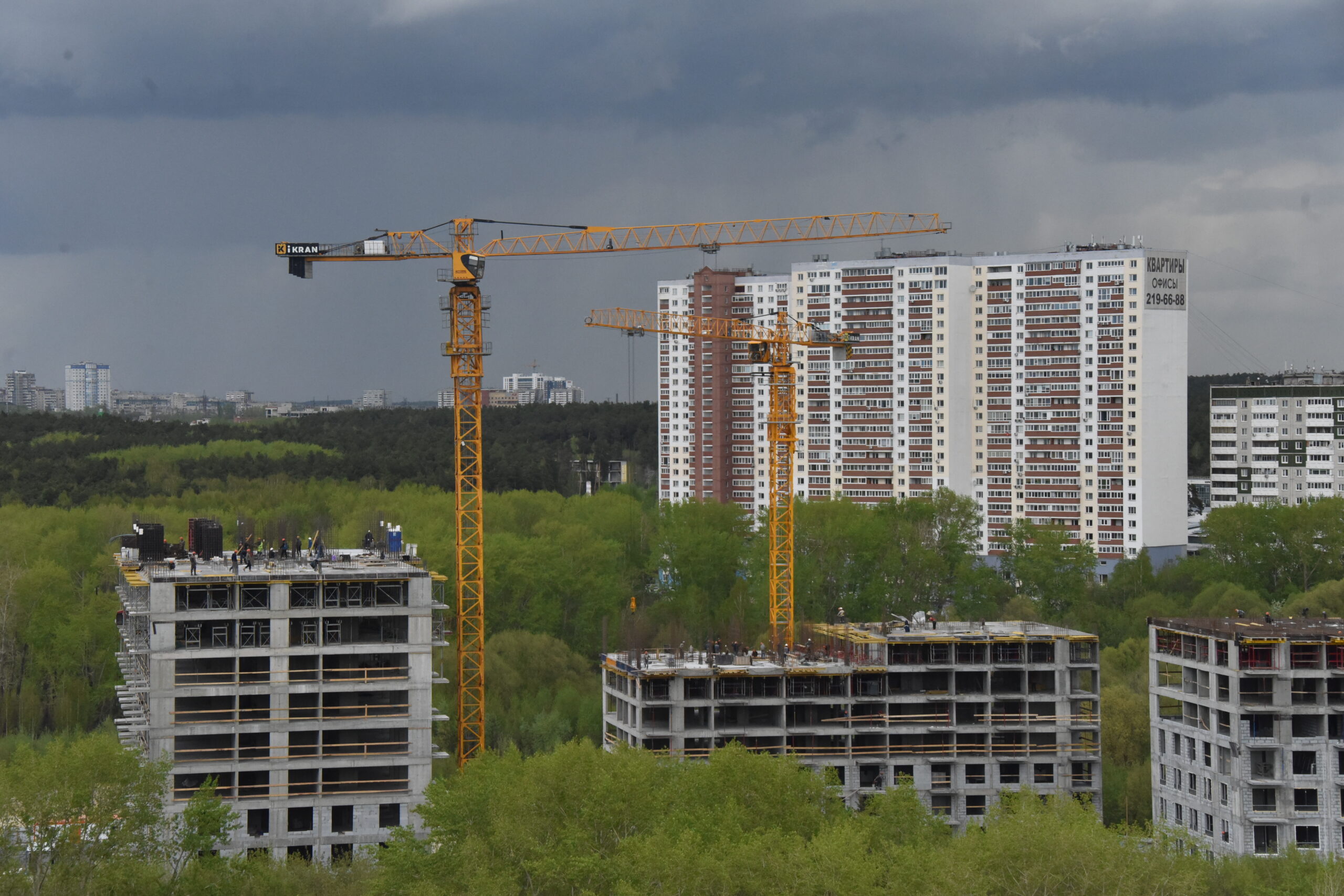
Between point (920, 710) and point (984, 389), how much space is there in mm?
71455

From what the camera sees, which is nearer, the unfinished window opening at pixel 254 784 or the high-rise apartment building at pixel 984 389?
the unfinished window opening at pixel 254 784

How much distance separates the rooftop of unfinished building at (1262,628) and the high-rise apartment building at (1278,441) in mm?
74582

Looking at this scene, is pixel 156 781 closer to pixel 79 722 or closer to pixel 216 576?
pixel 216 576

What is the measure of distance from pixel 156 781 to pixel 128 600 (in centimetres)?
1654

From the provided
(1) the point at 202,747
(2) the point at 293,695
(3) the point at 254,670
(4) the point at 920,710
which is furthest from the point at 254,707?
(4) the point at 920,710

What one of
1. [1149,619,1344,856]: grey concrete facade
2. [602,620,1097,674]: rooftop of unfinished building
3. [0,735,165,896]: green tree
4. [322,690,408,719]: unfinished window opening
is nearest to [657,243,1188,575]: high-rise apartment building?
[602,620,1097,674]: rooftop of unfinished building

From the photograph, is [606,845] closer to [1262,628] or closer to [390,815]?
[390,815]

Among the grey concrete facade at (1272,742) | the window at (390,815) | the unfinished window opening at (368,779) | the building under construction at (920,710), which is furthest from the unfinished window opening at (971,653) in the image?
the window at (390,815)

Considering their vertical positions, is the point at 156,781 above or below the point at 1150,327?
below

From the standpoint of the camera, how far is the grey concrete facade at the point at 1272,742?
204ft

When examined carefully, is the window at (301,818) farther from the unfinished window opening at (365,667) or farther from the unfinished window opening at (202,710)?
the unfinished window opening at (365,667)

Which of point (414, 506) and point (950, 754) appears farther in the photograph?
point (414, 506)

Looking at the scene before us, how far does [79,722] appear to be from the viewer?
91250 millimetres

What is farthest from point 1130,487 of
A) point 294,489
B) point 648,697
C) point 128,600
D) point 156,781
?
point 156,781
